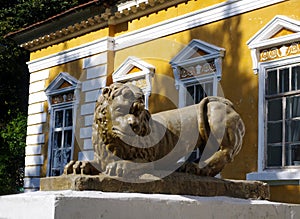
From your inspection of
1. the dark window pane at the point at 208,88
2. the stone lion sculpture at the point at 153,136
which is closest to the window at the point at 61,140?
the dark window pane at the point at 208,88

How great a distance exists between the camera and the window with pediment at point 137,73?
9.62m

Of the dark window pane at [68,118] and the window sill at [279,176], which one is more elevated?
the dark window pane at [68,118]

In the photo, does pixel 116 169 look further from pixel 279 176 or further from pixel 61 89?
pixel 61 89

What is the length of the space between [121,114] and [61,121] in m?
8.16

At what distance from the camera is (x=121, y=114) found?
3816 millimetres

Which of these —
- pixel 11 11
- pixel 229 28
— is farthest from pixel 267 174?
pixel 11 11

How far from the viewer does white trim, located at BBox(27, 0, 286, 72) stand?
8258 mm

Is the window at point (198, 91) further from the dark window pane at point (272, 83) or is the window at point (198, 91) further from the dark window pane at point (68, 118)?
the dark window pane at point (68, 118)

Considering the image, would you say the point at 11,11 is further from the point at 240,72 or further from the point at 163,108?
the point at 240,72

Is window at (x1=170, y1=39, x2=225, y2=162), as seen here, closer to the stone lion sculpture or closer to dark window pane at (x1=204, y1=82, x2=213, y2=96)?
dark window pane at (x1=204, y1=82, x2=213, y2=96)

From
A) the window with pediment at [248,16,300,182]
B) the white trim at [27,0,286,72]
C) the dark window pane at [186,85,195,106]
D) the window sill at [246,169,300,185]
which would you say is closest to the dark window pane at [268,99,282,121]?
the window with pediment at [248,16,300,182]

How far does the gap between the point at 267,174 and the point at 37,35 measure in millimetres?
7630

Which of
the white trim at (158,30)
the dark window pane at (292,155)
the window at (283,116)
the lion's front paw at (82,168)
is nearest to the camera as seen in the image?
the lion's front paw at (82,168)

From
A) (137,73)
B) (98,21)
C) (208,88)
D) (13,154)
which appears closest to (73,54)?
(98,21)
